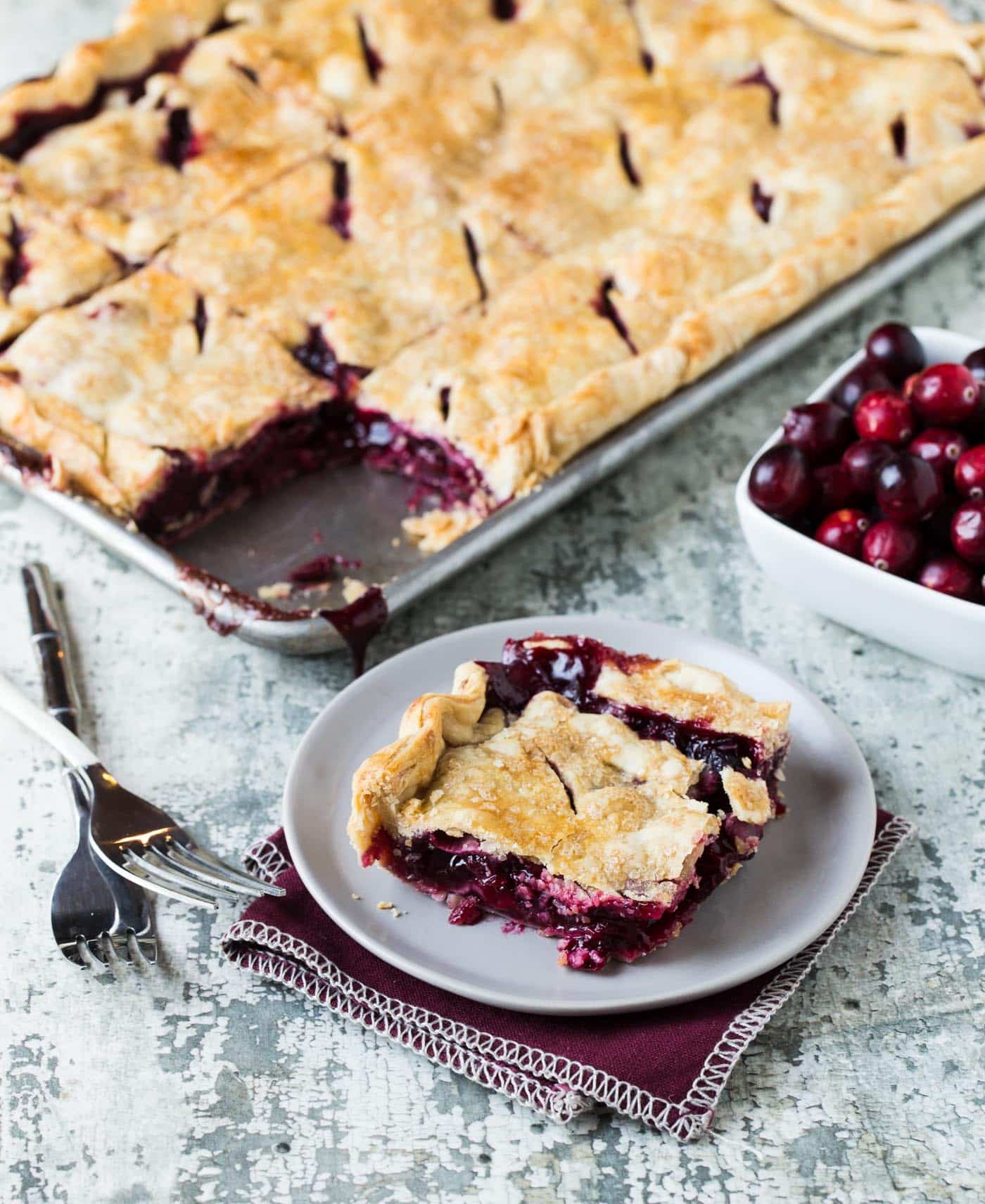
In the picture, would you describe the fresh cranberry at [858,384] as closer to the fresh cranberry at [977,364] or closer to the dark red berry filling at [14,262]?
the fresh cranberry at [977,364]

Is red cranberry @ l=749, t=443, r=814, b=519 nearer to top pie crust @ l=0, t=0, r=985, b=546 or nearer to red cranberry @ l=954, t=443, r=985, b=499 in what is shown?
red cranberry @ l=954, t=443, r=985, b=499

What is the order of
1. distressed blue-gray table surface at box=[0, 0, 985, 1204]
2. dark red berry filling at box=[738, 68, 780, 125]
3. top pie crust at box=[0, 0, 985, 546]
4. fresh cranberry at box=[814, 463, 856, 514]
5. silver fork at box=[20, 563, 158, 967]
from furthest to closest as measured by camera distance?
dark red berry filling at box=[738, 68, 780, 125] < top pie crust at box=[0, 0, 985, 546] < fresh cranberry at box=[814, 463, 856, 514] < silver fork at box=[20, 563, 158, 967] < distressed blue-gray table surface at box=[0, 0, 985, 1204]

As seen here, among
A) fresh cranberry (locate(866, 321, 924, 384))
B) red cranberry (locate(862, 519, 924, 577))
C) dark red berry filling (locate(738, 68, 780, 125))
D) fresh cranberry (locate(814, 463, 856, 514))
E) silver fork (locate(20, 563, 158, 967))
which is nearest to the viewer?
silver fork (locate(20, 563, 158, 967))

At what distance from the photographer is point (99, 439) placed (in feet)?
9.29

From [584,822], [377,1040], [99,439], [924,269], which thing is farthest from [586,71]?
[377,1040]

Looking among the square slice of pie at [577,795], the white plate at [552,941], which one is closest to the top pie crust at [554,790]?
the square slice of pie at [577,795]

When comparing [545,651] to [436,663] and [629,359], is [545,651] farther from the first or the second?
[629,359]

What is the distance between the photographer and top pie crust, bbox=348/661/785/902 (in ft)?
6.10

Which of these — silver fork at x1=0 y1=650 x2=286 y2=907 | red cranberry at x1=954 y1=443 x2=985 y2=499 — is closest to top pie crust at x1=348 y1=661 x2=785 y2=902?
silver fork at x1=0 y1=650 x2=286 y2=907

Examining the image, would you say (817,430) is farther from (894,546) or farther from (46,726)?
(46,726)

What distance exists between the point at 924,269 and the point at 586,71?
1.06 metres

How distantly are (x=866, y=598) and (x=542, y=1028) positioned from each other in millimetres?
1015

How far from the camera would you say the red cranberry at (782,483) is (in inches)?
97.3

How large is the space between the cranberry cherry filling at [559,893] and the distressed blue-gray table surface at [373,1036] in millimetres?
212
